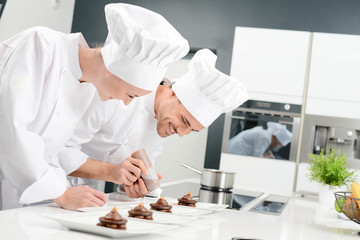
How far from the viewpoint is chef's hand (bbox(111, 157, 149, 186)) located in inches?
72.0

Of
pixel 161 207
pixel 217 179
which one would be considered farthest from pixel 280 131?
pixel 161 207

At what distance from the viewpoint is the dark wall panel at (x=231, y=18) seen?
4797mm

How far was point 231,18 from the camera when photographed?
5055 millimetres

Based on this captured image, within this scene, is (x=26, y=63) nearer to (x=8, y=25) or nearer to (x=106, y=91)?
(x=106, y=91)

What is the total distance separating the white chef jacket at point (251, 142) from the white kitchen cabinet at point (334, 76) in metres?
0.47

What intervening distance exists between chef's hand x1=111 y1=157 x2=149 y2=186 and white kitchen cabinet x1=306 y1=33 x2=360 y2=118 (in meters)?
2.86

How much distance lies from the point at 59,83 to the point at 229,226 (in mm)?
815

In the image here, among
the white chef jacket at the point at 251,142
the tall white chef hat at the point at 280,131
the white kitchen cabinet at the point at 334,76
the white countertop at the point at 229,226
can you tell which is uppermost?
the white kitchen cabinet at the point at 334,76

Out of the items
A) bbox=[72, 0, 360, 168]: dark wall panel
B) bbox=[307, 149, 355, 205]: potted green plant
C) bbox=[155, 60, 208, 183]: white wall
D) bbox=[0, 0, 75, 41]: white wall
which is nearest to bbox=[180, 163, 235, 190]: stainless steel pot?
bbox=[307, 149, 355, 205]: potted green plant

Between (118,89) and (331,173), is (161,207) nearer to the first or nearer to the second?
(118,89)

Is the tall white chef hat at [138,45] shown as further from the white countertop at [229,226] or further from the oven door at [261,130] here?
the oven door at [261,130]

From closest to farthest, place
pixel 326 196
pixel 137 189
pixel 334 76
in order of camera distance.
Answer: pixel 137 189 < pixel 326 196 < pixel 334 76

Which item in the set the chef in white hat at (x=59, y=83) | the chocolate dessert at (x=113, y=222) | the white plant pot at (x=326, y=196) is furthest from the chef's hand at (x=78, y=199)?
the white plant pot at (x=326, y=196)

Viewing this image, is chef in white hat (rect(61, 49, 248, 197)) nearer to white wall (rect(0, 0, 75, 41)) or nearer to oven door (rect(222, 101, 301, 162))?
oven door (rect(222, 101, 301, 162))
